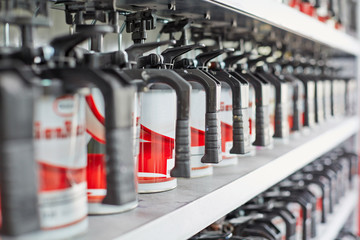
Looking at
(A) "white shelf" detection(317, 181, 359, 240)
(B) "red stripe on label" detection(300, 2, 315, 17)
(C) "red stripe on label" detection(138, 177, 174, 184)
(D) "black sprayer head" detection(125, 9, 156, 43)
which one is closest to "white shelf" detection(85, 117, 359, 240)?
(C) "red stripe on label" detection(138, 177, 174, 184)

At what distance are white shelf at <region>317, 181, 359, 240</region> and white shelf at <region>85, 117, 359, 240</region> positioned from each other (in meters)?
0.38

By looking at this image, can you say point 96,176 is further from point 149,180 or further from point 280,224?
point 280,224

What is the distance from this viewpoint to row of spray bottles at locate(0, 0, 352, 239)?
1.44 feet

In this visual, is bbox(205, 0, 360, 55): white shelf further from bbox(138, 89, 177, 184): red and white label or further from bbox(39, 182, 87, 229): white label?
bbox(39, 182, 87, 229): white label

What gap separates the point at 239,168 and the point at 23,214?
2.23ft

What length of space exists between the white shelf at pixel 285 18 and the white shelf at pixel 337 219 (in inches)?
25.9

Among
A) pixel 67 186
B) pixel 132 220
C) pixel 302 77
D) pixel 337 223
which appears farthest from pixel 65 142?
pixel 337 223

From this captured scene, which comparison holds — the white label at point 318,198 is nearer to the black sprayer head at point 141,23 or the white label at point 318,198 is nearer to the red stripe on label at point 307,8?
the red stripe on label at point 307,8

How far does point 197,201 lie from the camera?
77 centimetres

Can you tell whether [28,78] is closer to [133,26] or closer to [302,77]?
[133,26]

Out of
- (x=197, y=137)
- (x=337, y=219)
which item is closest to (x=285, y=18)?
(x=197, y=137)

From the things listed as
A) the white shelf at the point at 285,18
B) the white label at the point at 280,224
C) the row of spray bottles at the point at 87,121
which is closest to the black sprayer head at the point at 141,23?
the row of spray bottles at the point at 87,121

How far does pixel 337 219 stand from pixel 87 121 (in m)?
1.42

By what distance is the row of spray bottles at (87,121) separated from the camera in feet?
1.44
